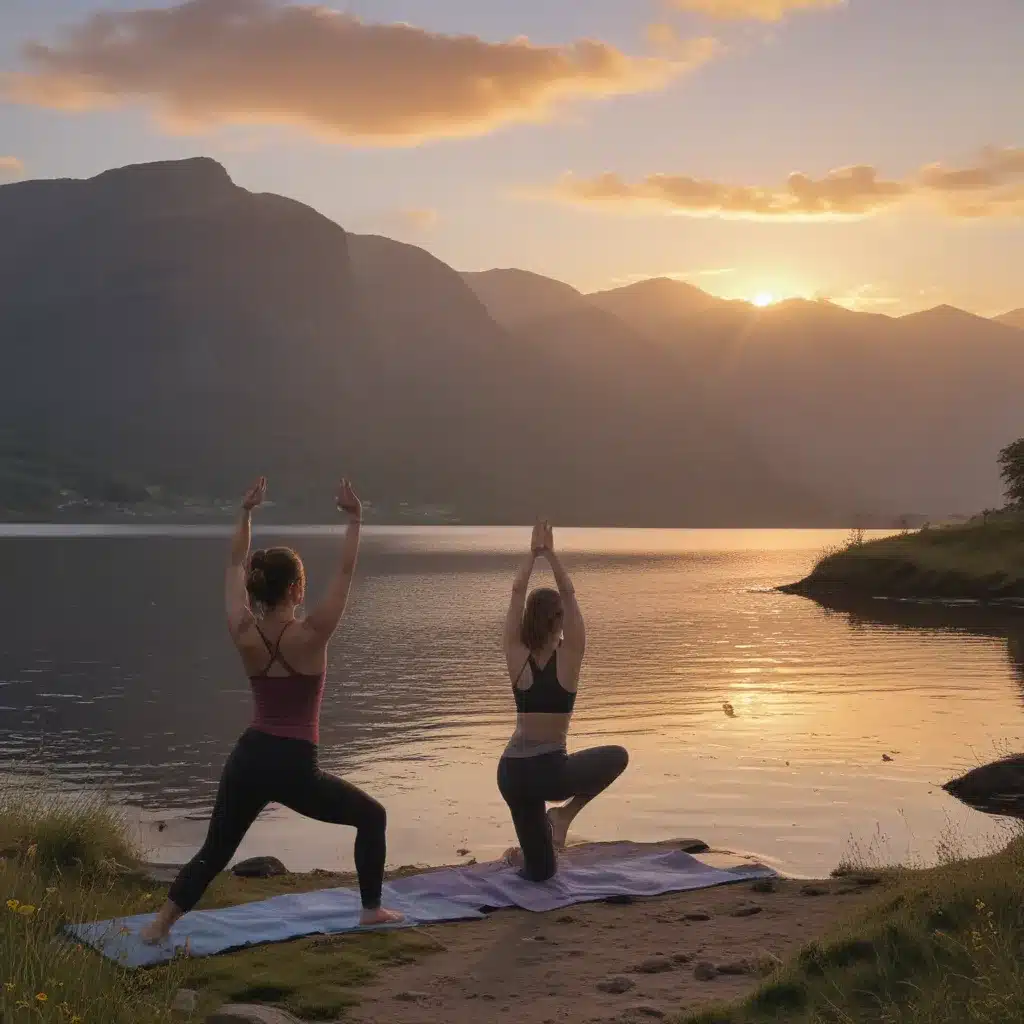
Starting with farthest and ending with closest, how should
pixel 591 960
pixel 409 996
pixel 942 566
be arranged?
1. pixel 942 566
2. pixel 591 960
3. pixel 409 996

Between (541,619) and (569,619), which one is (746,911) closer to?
(569,619)

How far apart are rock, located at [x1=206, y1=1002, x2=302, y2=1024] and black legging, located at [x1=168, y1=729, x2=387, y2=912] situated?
1.51 metres

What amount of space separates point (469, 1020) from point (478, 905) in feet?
9.16

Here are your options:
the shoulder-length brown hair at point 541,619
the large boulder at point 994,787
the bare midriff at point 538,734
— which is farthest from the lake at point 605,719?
the shoulder-length brown hair at point 541,619

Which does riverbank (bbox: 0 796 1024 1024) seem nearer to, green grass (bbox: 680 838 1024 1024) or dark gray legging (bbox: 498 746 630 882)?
green grass (bbox: 680 838 1024 1024)

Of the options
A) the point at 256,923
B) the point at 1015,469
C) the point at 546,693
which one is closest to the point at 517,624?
the point at 546,693

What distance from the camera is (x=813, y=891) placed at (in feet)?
37.6

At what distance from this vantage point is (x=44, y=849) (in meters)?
11.9

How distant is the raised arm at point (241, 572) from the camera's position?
861cm

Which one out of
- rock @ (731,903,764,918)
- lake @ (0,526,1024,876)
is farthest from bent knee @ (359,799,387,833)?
lake @ (0,526,1024,876)

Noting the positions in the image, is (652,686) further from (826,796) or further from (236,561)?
(236,561)

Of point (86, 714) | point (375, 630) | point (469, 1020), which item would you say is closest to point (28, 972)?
point (469, 1020)

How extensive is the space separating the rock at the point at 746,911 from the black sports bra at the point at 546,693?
2215 mm

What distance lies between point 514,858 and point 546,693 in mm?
2049
